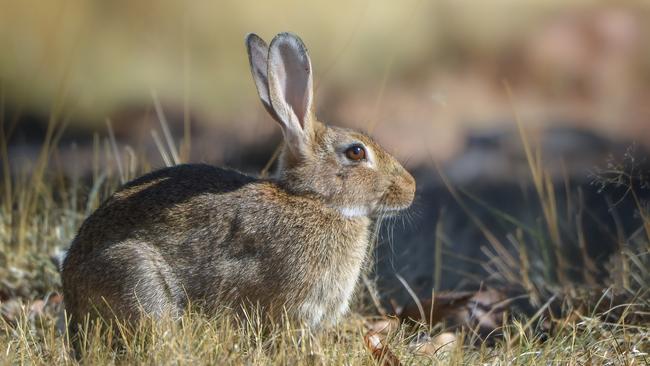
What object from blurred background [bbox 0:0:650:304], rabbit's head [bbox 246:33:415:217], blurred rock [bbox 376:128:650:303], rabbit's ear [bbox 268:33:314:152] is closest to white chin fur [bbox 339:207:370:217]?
rabbit's head [bbox 246:33:415:217]

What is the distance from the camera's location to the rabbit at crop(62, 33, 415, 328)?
14.5 ft

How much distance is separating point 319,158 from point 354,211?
245 millimetres

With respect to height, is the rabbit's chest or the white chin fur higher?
the white chin fur

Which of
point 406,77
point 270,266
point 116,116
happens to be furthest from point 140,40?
point 270,266

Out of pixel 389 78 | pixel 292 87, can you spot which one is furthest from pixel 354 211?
pixel 389 78

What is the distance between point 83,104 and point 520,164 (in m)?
3.22

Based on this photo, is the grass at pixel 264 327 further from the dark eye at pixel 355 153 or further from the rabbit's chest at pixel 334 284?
the dark eye at pixel 355 153

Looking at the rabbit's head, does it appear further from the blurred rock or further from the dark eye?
the blurred rock

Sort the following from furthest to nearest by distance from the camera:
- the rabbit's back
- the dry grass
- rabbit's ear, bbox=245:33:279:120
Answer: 1. rabbit's ear, bbox=245:33:279:120
2. the rabbit's back
3. the dry grass

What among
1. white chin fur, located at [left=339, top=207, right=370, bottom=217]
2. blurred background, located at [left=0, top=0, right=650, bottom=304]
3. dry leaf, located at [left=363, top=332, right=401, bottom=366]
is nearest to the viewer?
dry leaf, located at [left=363, top=332, right=401, bottom=366]

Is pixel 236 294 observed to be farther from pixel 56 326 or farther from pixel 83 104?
pixel 83 104

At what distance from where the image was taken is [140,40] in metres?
9.88

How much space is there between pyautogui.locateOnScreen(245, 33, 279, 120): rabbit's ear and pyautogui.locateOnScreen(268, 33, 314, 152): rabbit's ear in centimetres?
5

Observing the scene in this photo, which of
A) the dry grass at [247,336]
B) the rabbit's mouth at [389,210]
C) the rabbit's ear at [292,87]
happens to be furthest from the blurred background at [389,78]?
the rabbit's ear at [292,87]
